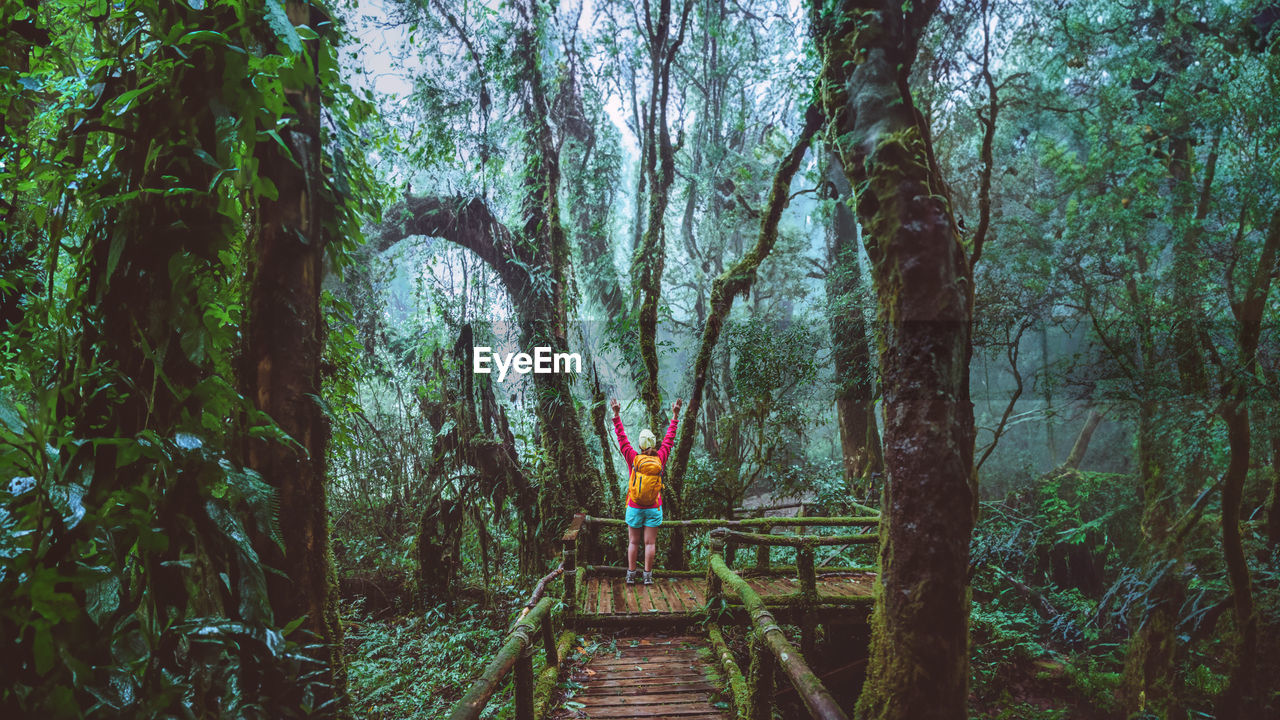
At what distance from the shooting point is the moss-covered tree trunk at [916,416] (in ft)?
8.46

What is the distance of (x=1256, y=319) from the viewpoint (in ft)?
15.8

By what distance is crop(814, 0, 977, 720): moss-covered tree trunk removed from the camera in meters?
2.58

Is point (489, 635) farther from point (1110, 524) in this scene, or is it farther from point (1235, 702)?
point (1110, 524)

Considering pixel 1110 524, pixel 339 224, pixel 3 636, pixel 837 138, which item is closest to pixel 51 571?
pixel 3 636

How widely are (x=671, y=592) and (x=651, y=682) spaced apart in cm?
158

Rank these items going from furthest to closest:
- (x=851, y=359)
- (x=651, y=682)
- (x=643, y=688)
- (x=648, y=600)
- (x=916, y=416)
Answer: (x=851, y=359) → (x=648, y=600) → (x=651, y=682) → (x=643, y=688) → (x=916, y=416)

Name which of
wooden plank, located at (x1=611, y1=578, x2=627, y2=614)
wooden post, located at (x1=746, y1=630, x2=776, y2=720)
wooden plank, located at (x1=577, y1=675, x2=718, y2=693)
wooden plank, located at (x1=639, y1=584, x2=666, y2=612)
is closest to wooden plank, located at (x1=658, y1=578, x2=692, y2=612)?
wooden plank, located at (x1=639, y1=584, x2=666, y2=612)

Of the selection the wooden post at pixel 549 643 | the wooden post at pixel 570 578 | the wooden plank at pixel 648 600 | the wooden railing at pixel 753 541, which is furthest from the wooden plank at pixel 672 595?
the wooden post at pixel 549 643

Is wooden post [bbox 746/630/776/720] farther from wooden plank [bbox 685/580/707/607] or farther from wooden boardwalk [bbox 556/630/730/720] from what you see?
wooden plank [bbox 685/580/707/607]

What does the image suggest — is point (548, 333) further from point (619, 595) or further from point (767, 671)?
point (767, 671)

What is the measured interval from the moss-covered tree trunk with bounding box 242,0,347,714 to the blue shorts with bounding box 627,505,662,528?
3.67 meters

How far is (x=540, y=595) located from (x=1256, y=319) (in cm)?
662

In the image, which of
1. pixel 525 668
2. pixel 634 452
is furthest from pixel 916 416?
pixel 634 452

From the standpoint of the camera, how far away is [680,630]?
541cm
